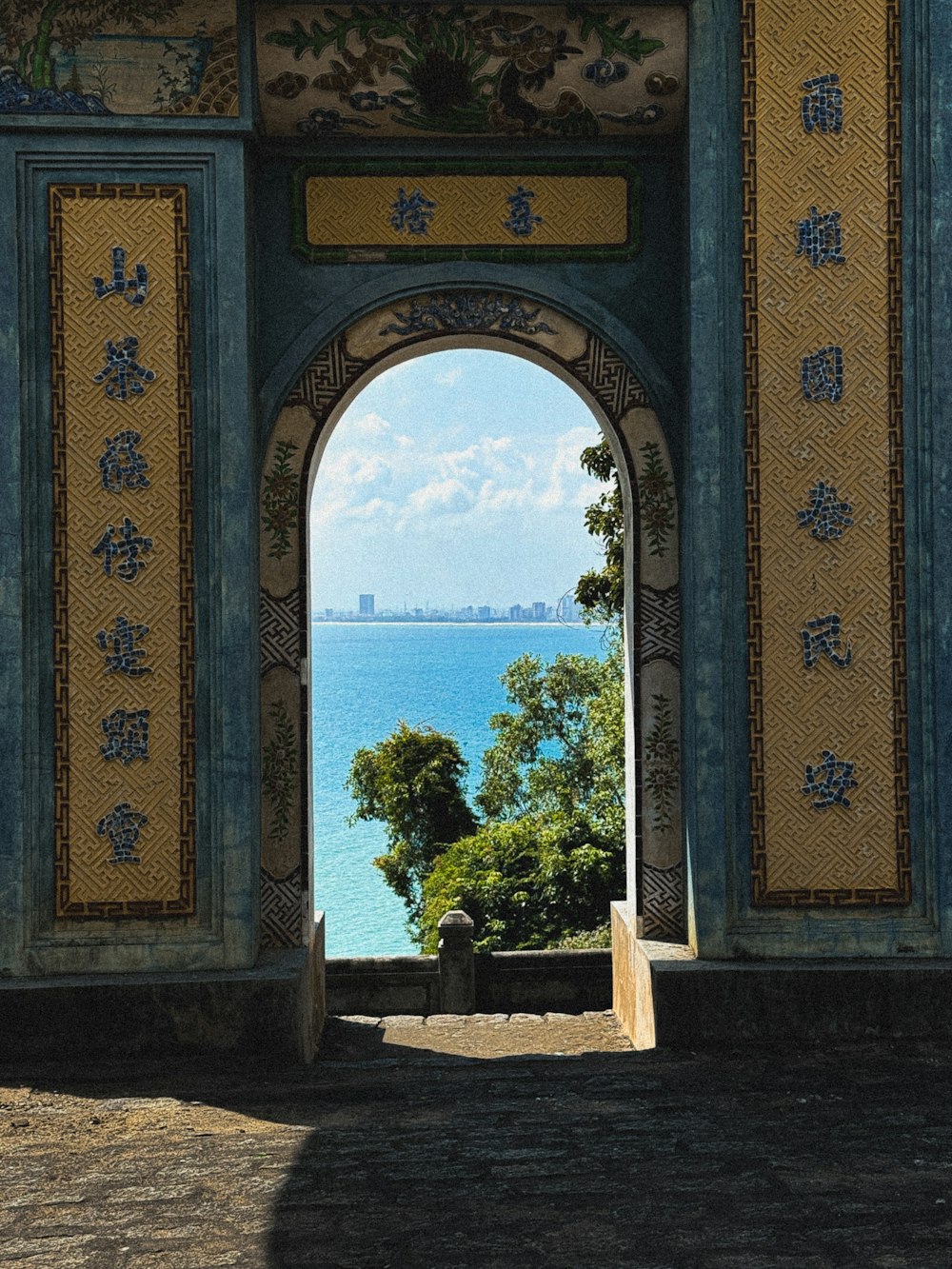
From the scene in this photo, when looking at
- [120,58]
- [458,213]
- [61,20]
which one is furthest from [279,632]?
[61,20]

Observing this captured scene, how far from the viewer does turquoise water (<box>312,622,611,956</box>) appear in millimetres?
38344

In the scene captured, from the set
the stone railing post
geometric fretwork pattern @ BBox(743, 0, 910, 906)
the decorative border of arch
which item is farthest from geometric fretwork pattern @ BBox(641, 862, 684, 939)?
the stone railing post

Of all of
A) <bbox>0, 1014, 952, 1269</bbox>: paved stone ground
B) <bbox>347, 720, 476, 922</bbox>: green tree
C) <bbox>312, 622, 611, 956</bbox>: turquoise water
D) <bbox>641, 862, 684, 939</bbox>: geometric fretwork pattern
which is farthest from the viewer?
<bbox>312, 622, 611, 956</bbox>: turquoise water

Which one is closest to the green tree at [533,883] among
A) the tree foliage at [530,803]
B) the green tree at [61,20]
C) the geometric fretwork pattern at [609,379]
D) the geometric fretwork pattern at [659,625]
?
the tree foliage at [530,803]

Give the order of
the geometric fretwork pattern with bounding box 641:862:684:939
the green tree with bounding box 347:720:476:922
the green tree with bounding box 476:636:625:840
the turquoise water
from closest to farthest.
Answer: the geometric fretwork pattern with bounding box 641:862:684:939 → the green tree with bounding box 347:720:476:922 → the green tree with bounding box 476:636:625:840 → the turquoise water

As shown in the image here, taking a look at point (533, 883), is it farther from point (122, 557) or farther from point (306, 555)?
point (122, 557)

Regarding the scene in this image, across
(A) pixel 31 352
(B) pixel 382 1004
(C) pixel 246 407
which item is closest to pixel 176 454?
(C) pixel 246 407

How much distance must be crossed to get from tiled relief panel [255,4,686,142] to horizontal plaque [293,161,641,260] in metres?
0.19

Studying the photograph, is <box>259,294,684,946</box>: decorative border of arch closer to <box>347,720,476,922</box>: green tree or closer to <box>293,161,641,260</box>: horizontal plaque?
<box>293,161,641,260</box>: horizontal plaque

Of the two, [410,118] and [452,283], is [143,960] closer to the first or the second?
[452,283]

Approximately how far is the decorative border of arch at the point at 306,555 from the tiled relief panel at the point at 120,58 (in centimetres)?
117

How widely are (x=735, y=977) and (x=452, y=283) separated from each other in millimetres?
3220

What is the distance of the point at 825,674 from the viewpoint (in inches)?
223

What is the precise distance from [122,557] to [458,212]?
6.95ft
